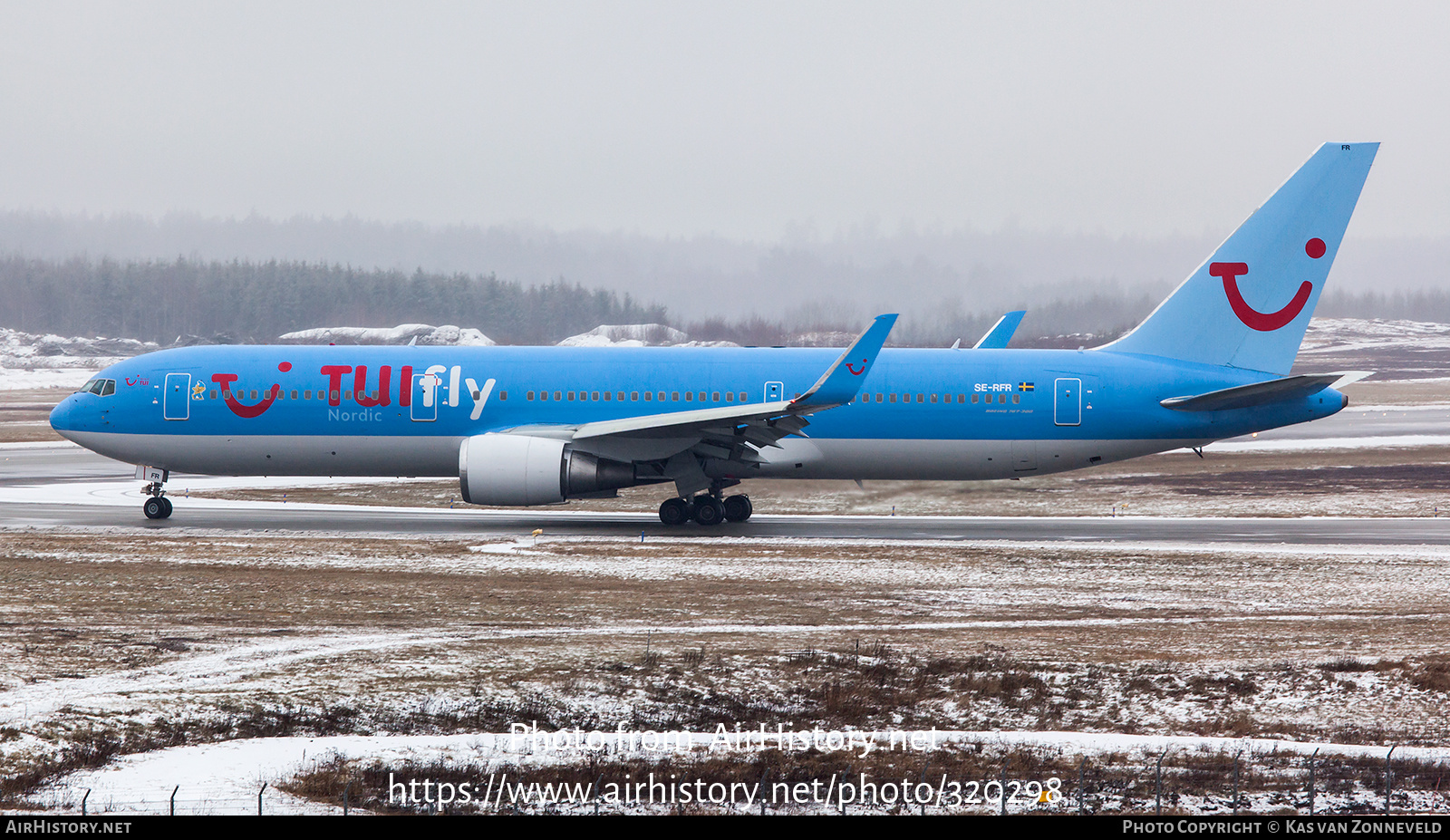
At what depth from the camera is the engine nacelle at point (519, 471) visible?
2616 centimetres

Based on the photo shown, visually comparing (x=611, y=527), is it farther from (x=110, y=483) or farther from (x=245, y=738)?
(x=110, y=483)

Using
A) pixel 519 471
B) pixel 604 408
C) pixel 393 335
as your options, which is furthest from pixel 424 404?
pixel 393 335

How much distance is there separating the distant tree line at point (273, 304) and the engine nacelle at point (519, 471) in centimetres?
11628

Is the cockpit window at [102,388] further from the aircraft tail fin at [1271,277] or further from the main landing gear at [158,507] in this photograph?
the aircraft tail fin at [1271,277]

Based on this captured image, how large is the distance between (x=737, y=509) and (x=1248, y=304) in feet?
43.7

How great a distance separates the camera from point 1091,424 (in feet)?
94.7

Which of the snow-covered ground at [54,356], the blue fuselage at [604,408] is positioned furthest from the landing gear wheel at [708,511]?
the snow-covered ground at [54,356]

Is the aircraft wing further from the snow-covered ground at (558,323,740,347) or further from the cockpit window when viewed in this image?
the snow-covered ground at (558,323,740,347)

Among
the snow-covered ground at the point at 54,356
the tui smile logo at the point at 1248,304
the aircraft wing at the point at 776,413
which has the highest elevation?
the snow-covered ground at the point at 54,356

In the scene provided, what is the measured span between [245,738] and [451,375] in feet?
56.0

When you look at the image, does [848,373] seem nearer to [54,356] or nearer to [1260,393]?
[1260,393]

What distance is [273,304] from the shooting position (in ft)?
480

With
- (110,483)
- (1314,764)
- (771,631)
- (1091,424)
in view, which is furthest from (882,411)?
(110,483)

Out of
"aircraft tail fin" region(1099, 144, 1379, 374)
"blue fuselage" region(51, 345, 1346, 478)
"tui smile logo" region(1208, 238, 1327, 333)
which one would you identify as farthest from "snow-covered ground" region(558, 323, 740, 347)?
"tui smile logo" region(1208, 238, 1327, 333)
